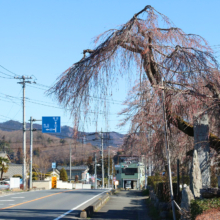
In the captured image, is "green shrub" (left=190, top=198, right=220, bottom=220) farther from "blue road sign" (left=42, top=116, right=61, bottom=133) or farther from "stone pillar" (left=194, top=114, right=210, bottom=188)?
"blue road sign" (left=42, top=116, right=61, bottom=133)

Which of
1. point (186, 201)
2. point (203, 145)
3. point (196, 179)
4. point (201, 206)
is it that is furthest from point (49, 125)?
point (201, 206)

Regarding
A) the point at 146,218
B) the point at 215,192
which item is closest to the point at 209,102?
the point at 215,192

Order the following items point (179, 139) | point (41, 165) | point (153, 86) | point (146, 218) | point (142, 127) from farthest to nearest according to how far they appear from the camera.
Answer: point (41, 165), point (146, 218), point (179, 139), point (142, 127), point (153, 86)

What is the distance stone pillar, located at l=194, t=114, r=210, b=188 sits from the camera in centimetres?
919

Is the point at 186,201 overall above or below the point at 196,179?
below

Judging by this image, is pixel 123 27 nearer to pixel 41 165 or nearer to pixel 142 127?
pixel 142 127

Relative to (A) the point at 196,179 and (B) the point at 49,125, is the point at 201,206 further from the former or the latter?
(B) the point at 49,125

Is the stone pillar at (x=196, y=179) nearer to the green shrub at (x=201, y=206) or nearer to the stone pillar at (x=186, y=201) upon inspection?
the stone pillar at (x=186, y=201)

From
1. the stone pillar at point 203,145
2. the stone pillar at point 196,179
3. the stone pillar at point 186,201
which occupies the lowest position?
the stone pillar at point 186,201

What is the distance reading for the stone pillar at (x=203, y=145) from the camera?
9.19 metres

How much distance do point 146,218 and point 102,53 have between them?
9057mm

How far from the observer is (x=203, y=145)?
9.32 m

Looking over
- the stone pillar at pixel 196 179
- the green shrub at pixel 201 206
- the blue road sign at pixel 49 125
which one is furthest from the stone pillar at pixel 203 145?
the blue road sign at pixel 49 125

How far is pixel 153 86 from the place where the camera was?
779 cm
